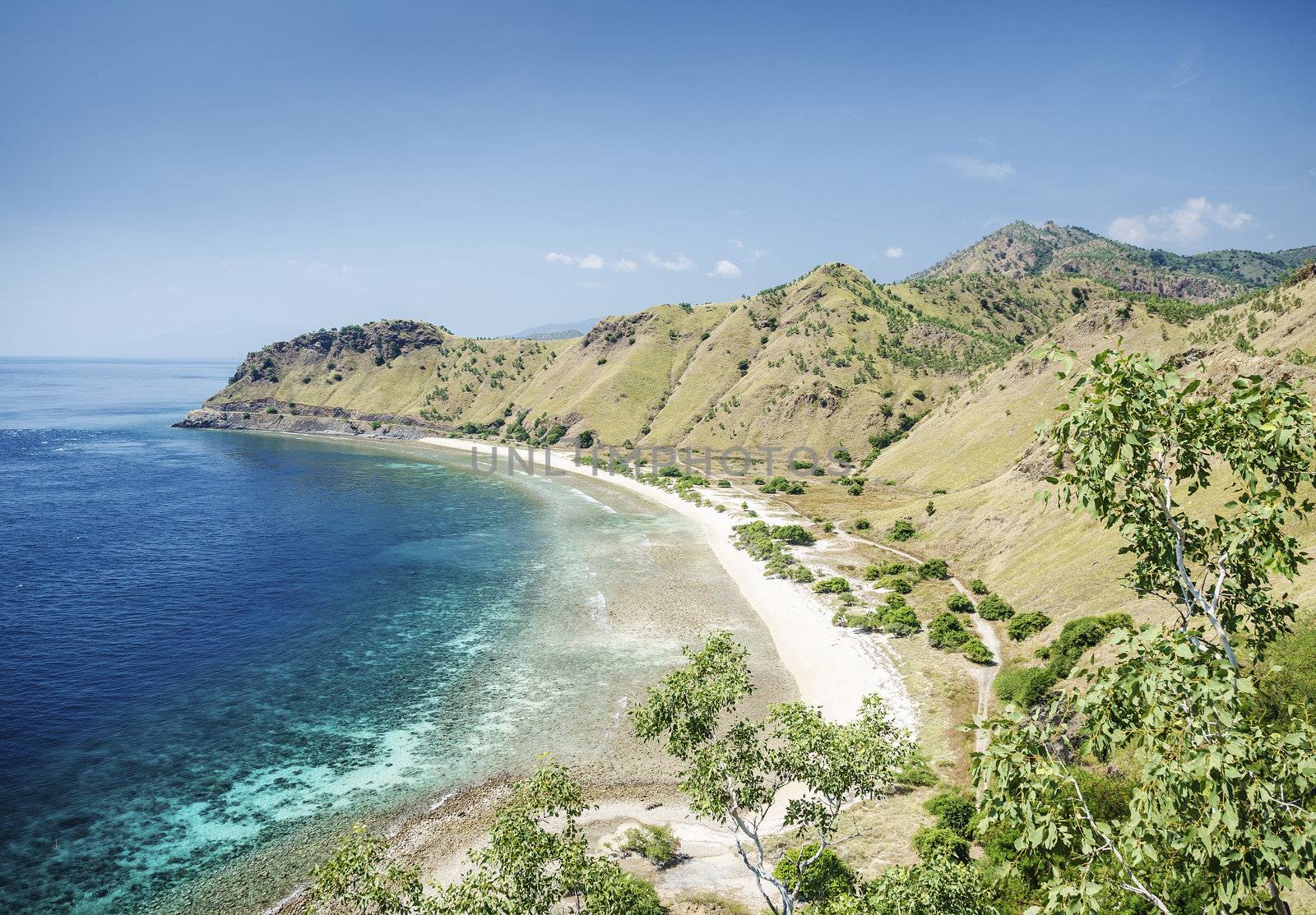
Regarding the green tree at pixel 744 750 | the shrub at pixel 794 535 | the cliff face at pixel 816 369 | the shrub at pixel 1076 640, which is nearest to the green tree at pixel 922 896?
the green tree at pixel 744 750

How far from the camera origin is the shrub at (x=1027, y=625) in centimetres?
4803

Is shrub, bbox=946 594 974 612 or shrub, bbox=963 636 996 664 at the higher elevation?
shrub, bbox=946 594 974 612

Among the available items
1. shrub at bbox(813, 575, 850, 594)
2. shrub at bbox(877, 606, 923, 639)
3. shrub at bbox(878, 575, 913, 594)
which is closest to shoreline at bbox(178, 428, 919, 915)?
shrub at bbox(813, 575, 850, 594)

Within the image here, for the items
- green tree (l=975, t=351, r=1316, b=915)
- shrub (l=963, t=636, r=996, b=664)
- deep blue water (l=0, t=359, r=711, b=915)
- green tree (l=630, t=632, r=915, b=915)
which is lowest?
deep blue water (l=0, t=359, r=711, b=915)

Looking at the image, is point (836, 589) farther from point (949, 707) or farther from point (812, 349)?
point (812, 349)

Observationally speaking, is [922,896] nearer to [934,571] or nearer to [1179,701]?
[1179,701]

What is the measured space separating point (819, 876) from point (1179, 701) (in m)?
20.6

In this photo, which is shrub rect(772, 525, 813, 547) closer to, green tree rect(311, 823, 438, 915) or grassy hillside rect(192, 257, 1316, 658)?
grassy hillside rect(192, 257, 1316, 658)

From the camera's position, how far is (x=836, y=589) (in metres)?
63.4

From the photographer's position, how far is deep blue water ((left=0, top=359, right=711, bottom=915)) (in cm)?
3391

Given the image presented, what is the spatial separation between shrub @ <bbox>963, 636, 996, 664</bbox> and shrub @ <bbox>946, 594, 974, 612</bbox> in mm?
7187

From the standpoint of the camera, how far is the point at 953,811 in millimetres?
29625

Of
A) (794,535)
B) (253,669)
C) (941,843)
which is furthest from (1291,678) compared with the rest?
(253,669)

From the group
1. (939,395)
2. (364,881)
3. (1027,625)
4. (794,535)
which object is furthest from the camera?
(939,395)
